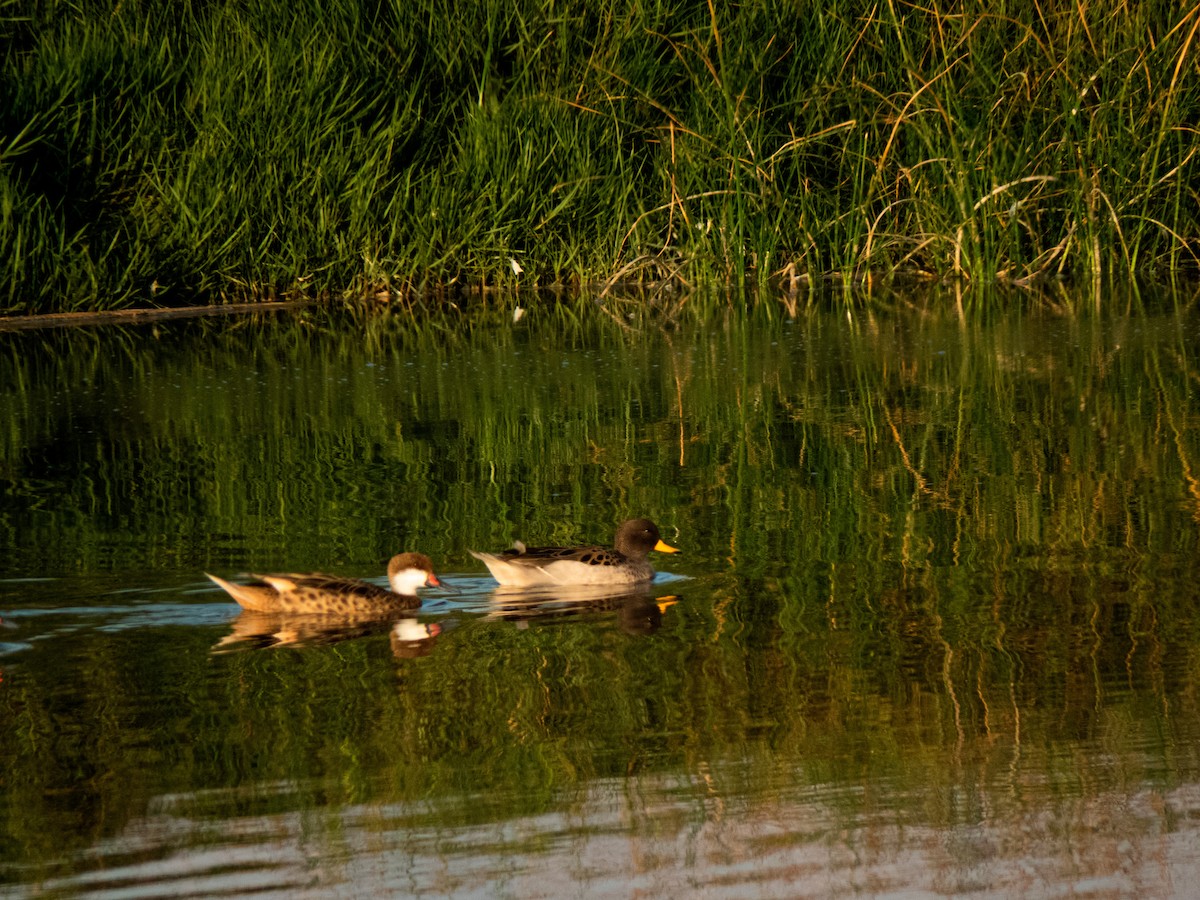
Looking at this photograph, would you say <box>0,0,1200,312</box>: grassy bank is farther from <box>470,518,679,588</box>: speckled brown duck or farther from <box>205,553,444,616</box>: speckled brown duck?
<box>205,553,444,616</box>: speckled brown duck

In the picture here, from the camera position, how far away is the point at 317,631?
6922 millimetres

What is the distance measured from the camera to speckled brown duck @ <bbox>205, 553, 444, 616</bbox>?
703 cm

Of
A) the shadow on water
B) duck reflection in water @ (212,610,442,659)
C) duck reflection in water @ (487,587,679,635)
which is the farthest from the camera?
duck reflection in water @ (487,587,679,635)

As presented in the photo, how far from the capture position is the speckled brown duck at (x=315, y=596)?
7.03m

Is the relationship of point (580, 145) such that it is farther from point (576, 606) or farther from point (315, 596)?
point (315, 596)

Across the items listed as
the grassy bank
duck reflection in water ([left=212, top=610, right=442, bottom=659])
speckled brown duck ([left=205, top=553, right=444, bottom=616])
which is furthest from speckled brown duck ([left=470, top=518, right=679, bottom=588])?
the grassy bank

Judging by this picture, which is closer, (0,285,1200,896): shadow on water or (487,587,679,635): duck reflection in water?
(0,285,1200,896): shadow on water

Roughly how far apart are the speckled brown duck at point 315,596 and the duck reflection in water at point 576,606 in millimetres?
358

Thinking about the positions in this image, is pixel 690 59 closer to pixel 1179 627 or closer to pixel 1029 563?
pixel 1029 563

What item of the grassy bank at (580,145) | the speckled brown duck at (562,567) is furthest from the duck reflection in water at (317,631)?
the grassy bank at (580,145)

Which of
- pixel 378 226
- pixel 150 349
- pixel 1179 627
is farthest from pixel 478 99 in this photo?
pixel 1179 627

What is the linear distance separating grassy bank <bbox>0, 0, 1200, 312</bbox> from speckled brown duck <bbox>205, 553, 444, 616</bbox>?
33.1 feet

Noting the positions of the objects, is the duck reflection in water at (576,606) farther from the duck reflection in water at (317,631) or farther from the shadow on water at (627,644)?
the duck reflection in water at (317,631)

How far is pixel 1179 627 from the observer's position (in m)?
6.32
